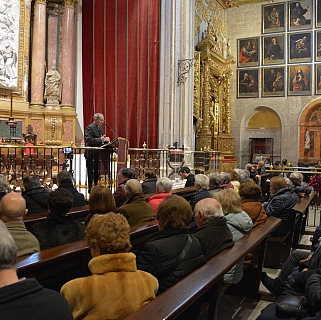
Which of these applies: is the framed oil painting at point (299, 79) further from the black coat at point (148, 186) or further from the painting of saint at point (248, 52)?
the black coat at point (148, 186)

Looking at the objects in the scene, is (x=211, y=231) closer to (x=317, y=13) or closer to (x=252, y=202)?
(x=252, y=202)

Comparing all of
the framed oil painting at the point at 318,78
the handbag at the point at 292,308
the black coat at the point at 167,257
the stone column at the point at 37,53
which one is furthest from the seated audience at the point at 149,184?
the framed oil painting at the point at 318,78

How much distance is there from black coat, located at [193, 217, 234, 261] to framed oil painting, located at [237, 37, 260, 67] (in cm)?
1608

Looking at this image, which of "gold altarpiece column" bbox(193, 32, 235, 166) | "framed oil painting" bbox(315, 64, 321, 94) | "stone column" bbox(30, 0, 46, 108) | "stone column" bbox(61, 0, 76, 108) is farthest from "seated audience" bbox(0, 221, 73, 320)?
"framed oil painting" bbox(315, 64, 321, 94)

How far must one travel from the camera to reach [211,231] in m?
2.98

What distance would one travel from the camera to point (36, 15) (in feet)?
34.0

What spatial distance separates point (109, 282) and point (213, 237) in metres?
1.31

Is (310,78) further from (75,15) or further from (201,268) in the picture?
(201,268)

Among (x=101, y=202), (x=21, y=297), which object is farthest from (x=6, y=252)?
(x=101, y=202)

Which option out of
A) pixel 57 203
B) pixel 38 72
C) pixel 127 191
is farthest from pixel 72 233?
pixel 38 72

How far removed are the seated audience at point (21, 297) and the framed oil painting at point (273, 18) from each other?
59.3 feet

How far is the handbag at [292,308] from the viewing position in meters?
2.35

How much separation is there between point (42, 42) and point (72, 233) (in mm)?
8421

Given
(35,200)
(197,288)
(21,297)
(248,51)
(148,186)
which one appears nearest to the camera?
(21,297)
